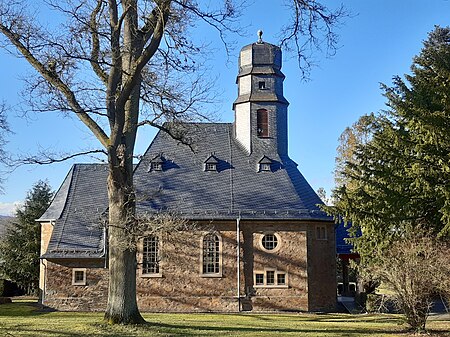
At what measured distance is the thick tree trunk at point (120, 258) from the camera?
15.3 metres

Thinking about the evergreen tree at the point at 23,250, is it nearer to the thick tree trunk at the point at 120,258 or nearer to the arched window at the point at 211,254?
the arched window at the point at 211,254

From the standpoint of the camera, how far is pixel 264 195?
27781 millimetres

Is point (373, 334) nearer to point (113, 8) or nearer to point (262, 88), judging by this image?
point (113, 8)

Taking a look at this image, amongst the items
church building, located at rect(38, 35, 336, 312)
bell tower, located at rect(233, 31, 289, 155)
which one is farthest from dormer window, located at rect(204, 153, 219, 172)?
bell tower, located at rect(233, 31, 289, 155)

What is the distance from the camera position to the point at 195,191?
91.6ft

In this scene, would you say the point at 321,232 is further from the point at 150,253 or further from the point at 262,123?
the point at 150,253

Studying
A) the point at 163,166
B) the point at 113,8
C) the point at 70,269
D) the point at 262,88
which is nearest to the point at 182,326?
the point at 113,8

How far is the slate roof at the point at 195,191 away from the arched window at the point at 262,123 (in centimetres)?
119

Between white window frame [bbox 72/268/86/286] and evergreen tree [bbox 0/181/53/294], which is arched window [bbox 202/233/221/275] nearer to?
white window frame [bbox 72/268/86/286]

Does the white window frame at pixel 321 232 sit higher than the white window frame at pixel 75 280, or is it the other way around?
the white window frame at pixel 321 232

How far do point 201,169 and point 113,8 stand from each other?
14156 millimetres

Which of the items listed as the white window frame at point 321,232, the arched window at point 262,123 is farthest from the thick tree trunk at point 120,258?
the arched window at point 262,123

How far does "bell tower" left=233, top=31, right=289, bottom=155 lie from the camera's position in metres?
30.1

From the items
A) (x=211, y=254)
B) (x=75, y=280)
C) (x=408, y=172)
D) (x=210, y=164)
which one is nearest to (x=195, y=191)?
(x=210, y=164)
